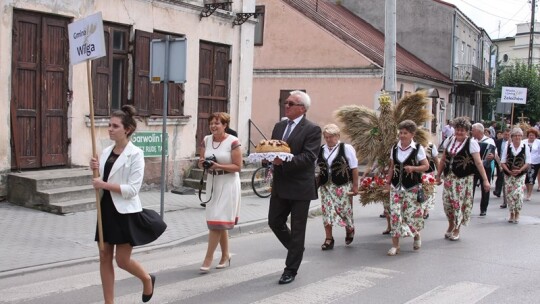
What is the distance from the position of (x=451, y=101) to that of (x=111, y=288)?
105ft

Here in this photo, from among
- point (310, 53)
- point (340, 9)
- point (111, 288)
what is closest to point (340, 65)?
point (310, 53)

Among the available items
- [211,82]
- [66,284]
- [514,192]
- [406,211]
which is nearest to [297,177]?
[406,211]

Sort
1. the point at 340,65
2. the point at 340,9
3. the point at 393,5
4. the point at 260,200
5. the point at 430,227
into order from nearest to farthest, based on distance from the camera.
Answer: the point at 430,227 < the point at 260,200 < the point at 393,5 < the point at 340,65 < the point at 340,9

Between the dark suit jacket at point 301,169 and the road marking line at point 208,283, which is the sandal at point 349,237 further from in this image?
the dark suit jacket at point 301,169

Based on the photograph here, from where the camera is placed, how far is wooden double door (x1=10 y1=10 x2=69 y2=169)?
10.9 m

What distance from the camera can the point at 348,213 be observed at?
352 inches

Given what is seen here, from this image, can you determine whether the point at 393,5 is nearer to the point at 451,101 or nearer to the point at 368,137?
the point at 368,137

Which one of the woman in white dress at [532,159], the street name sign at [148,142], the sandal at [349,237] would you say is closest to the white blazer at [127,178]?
the sandal at [349,237]

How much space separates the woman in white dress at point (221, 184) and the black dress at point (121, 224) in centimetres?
182

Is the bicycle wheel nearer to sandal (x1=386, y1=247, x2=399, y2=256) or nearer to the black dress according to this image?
sandal (x1=386, y1=247, x2=399, y2=256)

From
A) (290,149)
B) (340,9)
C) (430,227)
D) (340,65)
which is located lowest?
(430,227)

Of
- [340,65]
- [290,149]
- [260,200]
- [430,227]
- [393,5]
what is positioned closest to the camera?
[290,149]

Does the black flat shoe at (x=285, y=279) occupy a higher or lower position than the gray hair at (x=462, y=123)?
lower

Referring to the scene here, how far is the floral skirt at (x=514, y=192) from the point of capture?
1169 cm
